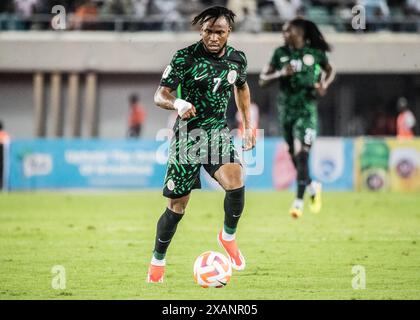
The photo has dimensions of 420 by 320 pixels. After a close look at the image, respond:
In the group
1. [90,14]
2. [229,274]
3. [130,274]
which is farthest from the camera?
[90,14]

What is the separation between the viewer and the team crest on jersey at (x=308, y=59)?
1531 cm

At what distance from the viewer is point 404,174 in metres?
25.5

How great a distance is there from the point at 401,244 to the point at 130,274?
4.36m

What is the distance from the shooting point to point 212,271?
9570 millimetres

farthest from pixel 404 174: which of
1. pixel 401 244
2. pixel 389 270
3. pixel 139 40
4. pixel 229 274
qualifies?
pixel 229 274

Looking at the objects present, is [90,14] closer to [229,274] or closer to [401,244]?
[401,244]

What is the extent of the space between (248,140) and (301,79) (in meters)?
5.62

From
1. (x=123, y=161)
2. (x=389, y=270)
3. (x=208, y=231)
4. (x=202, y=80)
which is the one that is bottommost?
(x=123, y=161)

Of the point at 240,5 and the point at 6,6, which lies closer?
the point at 240,5

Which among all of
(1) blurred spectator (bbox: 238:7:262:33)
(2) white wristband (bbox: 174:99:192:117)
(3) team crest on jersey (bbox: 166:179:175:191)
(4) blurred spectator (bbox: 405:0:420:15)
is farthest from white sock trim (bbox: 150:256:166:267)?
(4) blurred spectator (bbox: 405:0:420:15)

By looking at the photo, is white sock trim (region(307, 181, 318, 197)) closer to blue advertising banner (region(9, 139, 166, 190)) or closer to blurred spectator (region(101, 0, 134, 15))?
blue advertising banner (region(9, 139, 166, 190))

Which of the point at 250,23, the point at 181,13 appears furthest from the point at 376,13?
the point at 181,13

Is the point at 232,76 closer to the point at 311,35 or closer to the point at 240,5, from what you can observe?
the point at 311,35
